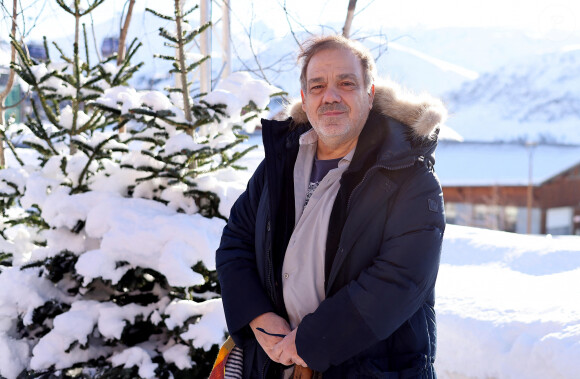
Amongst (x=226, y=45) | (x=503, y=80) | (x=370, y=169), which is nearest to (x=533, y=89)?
(x=503, y=80)

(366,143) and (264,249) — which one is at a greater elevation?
(366,143)

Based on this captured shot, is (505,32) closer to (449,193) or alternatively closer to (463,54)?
(463,54)

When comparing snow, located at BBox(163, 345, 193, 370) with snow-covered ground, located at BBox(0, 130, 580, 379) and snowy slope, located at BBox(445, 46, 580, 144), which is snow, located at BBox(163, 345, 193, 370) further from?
snowy slope, located at BBox(445, 46, 580, 144)

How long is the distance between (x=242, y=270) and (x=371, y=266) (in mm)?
493

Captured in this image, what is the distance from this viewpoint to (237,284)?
1.94 m

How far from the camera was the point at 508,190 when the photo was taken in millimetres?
28875

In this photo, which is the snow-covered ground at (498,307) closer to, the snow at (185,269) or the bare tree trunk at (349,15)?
the snow at (185,269)

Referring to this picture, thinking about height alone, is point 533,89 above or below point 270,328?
above

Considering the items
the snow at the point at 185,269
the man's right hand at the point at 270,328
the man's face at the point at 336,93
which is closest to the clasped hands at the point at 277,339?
the man's right hand at the point at 270,328

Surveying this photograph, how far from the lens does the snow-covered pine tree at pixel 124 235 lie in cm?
298

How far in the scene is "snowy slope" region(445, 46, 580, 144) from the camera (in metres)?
43.4

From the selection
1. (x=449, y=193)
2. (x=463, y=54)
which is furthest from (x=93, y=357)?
(x=463, y=54)

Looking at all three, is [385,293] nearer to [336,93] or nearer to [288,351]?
[288,351]

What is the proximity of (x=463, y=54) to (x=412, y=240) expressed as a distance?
68.7 metres
